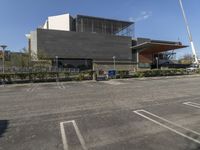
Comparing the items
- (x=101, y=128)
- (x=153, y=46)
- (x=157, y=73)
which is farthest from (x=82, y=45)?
(x=101, y=128)

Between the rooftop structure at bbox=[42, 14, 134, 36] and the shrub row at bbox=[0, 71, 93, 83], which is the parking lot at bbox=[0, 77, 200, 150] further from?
the rooftop structure at bbox=[42, 14, 134, 36]

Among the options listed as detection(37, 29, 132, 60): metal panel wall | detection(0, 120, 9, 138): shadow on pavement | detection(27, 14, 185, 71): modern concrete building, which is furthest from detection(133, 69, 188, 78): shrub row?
detection(37, 29, 132, 60): metal panel wall

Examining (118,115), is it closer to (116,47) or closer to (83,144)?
(83,144)

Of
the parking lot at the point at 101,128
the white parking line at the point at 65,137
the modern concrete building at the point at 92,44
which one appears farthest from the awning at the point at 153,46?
the white parking line at the point at 65,137

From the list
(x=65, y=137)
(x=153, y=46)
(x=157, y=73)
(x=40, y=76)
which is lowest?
(x=65, y=137)

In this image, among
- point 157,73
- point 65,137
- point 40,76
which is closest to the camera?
point 65,137

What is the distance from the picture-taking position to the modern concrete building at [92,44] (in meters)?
51.3

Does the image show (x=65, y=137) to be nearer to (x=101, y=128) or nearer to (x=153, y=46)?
(x=101, y=128)

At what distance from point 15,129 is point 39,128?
0.73m

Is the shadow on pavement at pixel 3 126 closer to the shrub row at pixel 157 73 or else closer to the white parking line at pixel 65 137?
the white parking line at pixel 65 137

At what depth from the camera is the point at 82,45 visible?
181 feet

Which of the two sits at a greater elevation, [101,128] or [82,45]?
[82,45]

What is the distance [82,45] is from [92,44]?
300 centimetres

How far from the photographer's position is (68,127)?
20.4ft
